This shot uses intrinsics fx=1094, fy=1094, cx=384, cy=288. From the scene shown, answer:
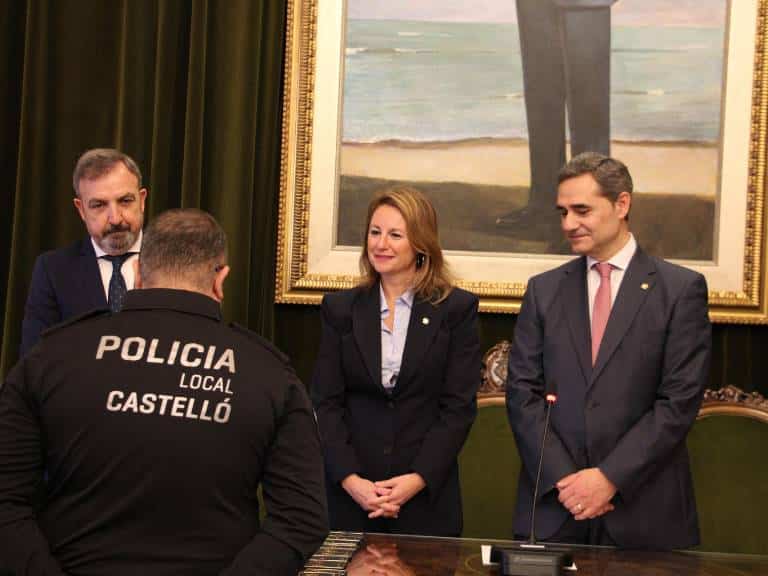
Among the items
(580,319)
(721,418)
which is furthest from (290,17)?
(721,418)

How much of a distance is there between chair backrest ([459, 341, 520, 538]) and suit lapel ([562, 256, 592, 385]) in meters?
1.03

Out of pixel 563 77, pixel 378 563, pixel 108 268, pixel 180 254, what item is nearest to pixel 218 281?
pixel 180 254

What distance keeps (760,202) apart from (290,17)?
204 cm

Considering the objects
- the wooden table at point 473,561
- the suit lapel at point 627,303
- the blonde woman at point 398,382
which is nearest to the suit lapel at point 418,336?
the blonde woman at point 398,382

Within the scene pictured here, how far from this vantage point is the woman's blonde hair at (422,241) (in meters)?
3.53

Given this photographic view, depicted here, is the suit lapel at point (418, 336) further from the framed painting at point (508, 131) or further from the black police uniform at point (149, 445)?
the black police uniform at point (149, 445)

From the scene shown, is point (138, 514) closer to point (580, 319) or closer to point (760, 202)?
point (580, 319)

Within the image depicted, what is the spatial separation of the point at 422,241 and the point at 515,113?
44.9 inches

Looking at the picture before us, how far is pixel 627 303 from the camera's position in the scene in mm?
3348

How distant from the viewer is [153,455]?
1995mm

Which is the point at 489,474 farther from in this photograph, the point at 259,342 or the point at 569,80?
the point at 259,342

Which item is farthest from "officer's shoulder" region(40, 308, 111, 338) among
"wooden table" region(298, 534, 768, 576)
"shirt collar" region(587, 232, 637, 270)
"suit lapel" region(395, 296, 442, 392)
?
"shirt collar" region(587, 232, 637, 270)

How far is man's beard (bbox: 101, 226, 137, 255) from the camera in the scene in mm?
3414

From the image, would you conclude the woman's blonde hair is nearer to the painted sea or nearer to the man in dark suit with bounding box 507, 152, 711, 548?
the man in dark suit with bounding box 507, 152, 711, 548
